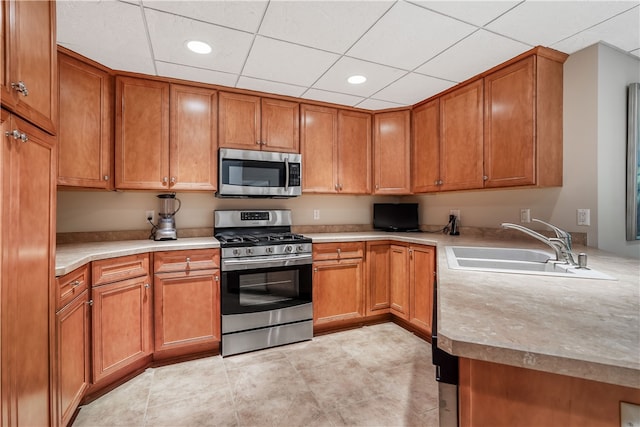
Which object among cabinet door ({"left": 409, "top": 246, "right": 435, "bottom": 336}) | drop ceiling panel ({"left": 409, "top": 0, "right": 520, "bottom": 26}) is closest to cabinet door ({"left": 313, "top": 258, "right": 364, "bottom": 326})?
cabinet door ({"left": 409, "top": 246, "right": 435, "bottom": 336})

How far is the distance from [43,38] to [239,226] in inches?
77.2

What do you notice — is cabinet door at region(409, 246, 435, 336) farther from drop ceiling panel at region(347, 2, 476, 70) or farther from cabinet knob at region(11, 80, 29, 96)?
cabinet knob at region(11, 80, 29, 96)

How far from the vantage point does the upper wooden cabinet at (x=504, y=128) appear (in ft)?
6.97

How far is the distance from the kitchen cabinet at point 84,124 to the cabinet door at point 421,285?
2.63 meters

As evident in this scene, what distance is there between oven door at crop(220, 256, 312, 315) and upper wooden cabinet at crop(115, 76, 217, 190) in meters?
0.82

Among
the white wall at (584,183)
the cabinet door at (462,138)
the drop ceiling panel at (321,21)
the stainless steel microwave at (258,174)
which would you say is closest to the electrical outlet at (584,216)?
the white wall at (584,183)

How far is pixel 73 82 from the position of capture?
2068 mm

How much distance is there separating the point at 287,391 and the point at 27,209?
168 cm

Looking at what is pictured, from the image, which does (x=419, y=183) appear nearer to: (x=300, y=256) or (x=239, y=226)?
(x=300, y=256)

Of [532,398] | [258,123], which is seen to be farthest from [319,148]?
[532,398]

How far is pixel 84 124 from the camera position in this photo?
214 centimetres

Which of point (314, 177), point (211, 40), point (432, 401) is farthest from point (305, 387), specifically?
point (211, 40)

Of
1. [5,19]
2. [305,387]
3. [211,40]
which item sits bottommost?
[305,387]

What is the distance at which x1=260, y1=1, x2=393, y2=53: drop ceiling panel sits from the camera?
1.60m
